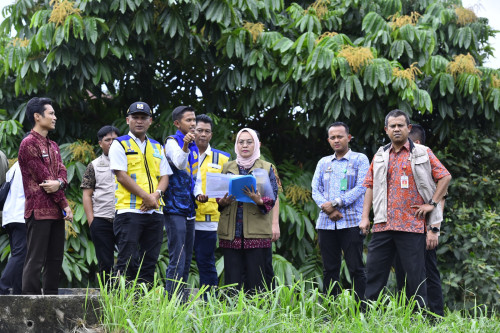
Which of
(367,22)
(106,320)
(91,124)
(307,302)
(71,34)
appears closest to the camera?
(106,320)

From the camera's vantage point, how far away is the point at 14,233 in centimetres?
514

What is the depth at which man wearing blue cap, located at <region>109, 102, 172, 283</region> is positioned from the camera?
4.46 metres

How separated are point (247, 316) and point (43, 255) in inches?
57.3

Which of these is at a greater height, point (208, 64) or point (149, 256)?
point (208, 64)

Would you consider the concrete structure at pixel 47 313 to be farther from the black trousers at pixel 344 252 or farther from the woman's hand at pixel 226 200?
the black trousers at pixel 344 252

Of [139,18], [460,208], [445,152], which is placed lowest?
[460,208]

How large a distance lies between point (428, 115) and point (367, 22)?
136 cm

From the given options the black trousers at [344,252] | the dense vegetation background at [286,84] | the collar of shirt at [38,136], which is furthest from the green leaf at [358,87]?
the collar of shirt at [38,136]

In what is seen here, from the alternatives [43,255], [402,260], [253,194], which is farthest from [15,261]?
[402,260]

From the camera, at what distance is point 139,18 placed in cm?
654

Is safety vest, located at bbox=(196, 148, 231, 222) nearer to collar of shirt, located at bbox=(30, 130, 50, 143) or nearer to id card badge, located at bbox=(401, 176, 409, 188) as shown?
collar of shirt, located at bbox=(30, 130, 50, 143)

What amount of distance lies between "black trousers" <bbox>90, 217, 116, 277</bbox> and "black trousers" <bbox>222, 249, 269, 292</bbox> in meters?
1.03

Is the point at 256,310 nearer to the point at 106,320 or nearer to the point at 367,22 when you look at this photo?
the point at 106,320

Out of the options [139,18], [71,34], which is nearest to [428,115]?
[139,18]
